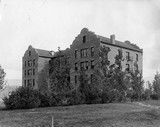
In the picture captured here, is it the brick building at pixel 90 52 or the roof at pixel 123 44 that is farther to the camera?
the roof at pixel 123 44

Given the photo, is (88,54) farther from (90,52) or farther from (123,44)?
(123,44)

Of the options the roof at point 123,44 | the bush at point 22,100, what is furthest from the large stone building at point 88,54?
the bush at point 22,100

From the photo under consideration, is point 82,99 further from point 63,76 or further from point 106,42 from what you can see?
point 106,42

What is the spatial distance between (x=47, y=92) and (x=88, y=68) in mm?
19446

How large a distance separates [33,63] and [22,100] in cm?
3415

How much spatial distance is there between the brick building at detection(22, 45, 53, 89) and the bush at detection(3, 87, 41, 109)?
30.9 m

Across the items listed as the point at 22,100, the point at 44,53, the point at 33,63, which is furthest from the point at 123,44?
the point at 22,100

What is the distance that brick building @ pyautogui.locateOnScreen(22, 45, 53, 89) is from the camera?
170 ft

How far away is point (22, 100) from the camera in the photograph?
19844 mm

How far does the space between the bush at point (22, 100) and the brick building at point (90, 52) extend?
20.1 meters

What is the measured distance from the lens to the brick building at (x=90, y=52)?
40.0 meters

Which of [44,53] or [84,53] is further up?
[44,53]

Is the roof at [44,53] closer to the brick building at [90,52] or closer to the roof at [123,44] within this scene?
the brick building at [90,52]

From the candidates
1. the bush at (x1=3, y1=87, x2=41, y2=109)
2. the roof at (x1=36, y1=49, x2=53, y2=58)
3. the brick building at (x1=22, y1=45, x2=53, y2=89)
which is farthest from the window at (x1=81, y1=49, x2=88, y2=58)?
the bush at (x1=3, y1=87, x2=41, y2=109)
